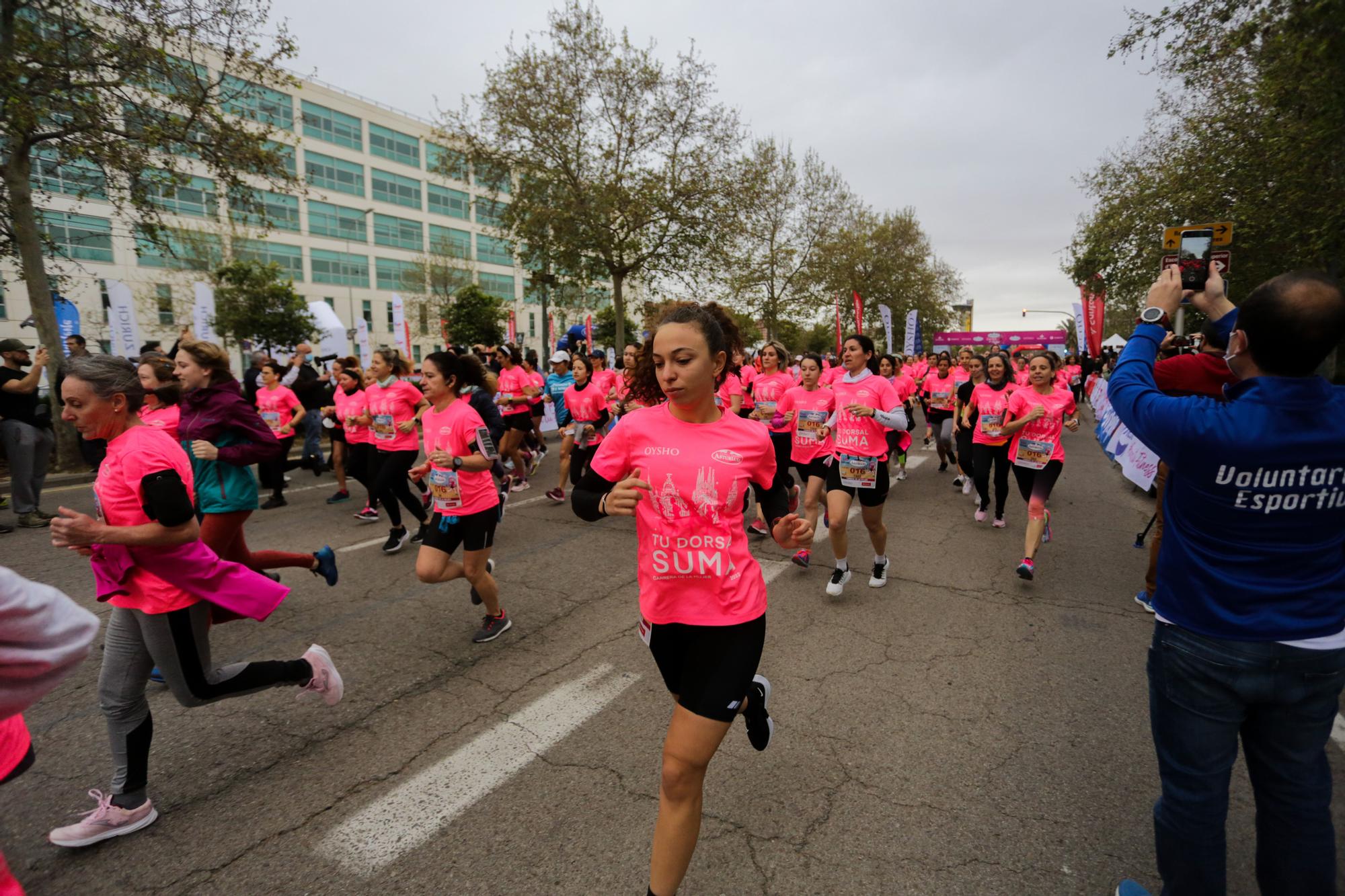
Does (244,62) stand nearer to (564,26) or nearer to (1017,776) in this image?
(564,26)

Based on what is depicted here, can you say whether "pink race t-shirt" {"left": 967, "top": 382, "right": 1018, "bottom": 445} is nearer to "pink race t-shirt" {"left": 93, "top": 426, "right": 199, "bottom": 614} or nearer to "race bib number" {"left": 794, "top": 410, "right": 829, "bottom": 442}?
"race bib number" {"left": 794, "top": 410, "right": 829, "bottom": 442}

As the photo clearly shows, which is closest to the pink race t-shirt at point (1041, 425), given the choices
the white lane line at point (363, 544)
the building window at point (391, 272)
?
the white lane line at point (363, 544)

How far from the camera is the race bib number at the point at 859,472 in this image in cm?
530

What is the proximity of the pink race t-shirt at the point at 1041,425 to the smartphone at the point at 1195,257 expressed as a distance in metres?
4.17

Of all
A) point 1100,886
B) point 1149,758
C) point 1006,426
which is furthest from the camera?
point 1006,426

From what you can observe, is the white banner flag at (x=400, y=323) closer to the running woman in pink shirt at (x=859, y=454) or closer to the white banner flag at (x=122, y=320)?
the white banner flag at (x=122, y=320)

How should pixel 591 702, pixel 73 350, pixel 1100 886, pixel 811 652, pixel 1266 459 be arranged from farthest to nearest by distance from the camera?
pixel 73 350, pixel 811 652, pixel 591 702, pixel 1100 886, pixel 1266 459

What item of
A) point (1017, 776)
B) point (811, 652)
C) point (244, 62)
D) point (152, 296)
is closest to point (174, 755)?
point (811, 652)

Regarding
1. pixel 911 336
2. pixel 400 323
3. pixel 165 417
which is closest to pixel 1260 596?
pixel 165 417

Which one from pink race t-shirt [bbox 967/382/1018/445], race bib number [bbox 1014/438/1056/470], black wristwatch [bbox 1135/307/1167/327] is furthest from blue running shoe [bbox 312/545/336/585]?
pink race t-shirt [bbox 967/382/1018/445]

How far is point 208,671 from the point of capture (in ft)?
9.54

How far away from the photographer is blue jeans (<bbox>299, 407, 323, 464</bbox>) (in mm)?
10906

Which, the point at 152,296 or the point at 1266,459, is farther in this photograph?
the point at 152,296

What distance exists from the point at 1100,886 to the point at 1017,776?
2.14 feet
